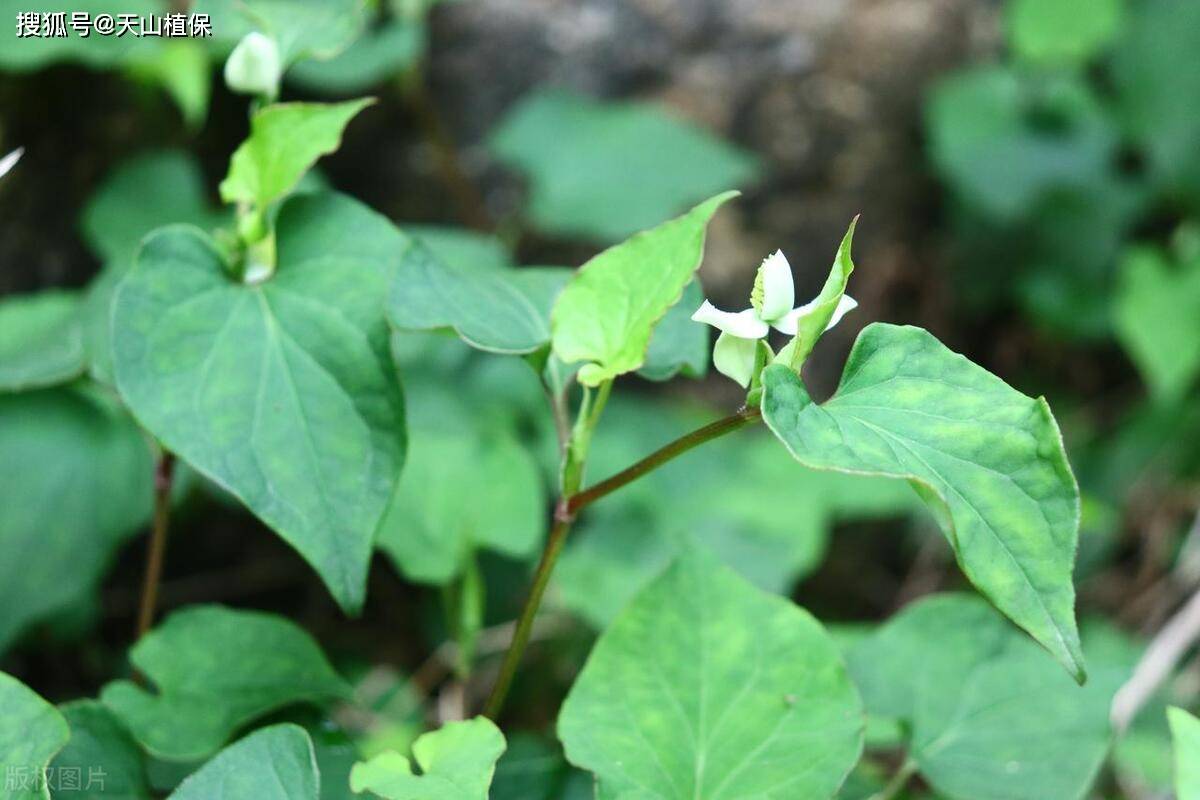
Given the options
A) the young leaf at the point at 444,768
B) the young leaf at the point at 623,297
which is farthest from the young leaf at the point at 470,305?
the young leaf at the point at 444,768

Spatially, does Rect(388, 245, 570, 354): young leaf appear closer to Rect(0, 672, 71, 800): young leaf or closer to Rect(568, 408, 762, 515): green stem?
Rect(568, 408, 762, 515): green stem

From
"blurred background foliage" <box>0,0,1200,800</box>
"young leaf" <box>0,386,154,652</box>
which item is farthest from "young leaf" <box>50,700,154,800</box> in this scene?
"young leaf" <box>0,386,154,652</box>

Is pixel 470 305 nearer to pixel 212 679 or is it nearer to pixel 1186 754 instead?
pixel 212 679

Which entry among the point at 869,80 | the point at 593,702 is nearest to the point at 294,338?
the point at 593,702

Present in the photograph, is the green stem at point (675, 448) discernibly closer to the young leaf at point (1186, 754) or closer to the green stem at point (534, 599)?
the green stem at point (534, 599)

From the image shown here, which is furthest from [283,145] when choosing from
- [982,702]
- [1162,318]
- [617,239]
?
[1162,318]
